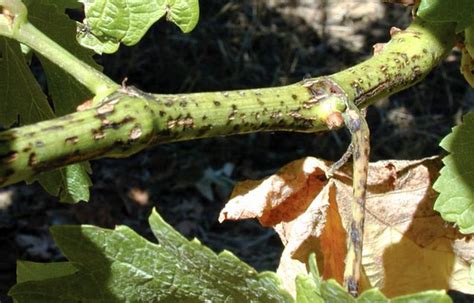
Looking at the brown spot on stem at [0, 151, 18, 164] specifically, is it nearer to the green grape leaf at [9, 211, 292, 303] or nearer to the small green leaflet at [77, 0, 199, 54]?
the green grape leaf at [9, 211, 292, 303]

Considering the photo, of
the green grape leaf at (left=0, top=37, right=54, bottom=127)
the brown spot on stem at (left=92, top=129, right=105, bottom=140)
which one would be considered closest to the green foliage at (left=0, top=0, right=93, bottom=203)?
the green grape leaf at (left=0, top=37, right=54, bottom=127)

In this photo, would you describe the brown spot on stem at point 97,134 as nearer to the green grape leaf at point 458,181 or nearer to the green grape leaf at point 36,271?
the green grape leaf at point 36,271

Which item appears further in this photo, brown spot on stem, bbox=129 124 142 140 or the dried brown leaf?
the dried brown leaf

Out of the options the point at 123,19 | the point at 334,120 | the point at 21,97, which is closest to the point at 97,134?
the point at 334,120

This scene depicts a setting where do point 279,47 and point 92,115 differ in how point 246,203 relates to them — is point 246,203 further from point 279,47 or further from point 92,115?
point 279,47

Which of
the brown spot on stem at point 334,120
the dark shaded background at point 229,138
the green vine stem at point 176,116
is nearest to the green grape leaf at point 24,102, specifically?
the green vine stem at point 176,116

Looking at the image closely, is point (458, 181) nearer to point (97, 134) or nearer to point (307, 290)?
point (307, 290)
